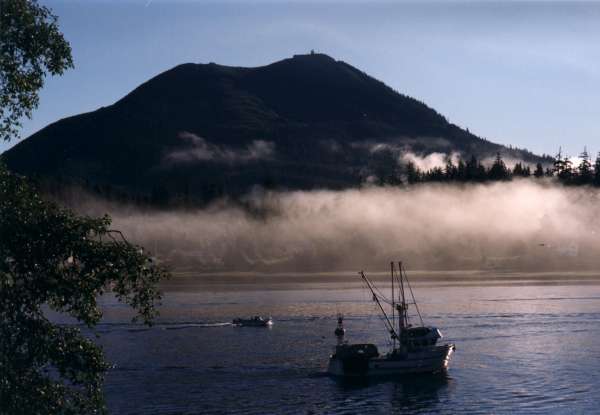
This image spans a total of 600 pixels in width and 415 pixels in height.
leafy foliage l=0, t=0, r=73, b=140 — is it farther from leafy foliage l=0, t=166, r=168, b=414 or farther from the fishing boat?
the fishing boat

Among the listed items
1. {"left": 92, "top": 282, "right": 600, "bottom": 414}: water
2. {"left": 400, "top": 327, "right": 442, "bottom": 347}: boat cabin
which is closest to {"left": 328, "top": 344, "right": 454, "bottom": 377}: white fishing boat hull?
{"left": 400, "top": 327, "right": 442, "bottom": 347}: boat cabin

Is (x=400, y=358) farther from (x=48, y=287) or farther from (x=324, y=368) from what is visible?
(x=48, y=287)

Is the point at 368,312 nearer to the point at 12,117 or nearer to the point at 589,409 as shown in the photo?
the point at 589,409

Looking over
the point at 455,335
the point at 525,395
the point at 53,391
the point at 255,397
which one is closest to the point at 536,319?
the point at 455,335

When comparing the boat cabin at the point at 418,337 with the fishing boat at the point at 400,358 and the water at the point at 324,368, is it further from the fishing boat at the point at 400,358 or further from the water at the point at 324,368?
the water at the point at 324,368

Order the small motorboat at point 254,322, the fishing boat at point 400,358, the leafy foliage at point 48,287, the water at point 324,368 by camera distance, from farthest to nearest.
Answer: the small motorboat at point 254,322, the fishing boat at point 400,358, the water at point 324,368, the leafy foliage at point 48,287

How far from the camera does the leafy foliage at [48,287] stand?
77.5 feet

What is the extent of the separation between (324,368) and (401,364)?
9526mm

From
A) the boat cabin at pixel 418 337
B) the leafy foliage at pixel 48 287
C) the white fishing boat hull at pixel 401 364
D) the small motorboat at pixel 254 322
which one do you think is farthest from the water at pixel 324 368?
the leafy foliage at pixel 48 287

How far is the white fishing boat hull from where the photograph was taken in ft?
316

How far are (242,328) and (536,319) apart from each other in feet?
185

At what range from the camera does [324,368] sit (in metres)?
101

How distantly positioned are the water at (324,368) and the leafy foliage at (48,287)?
51.1 metres

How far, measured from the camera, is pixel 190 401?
79.6m
